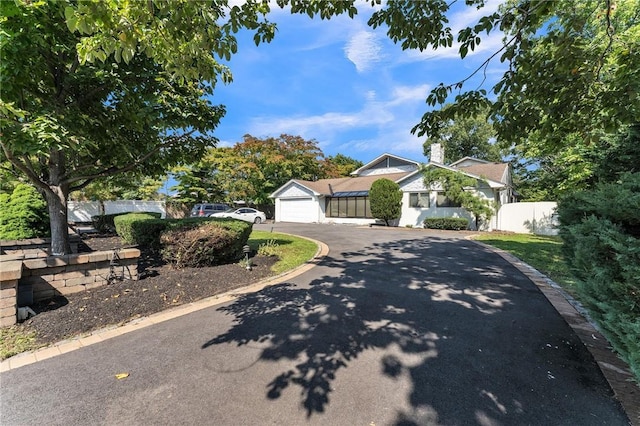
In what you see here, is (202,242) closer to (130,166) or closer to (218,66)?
(130,166)

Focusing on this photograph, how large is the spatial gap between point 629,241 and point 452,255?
712 centimetres

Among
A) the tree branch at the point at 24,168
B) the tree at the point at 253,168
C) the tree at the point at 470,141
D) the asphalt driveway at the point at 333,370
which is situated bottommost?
the asphalt driveway at the point at 333,370

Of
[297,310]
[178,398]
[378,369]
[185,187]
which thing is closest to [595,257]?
[378,369]

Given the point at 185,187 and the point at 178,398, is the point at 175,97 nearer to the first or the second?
the point at 178,398

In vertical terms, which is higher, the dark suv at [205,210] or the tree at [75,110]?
the tree at [75,110]

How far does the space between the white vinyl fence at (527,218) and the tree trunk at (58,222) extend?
19874 mm

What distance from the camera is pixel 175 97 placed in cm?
568

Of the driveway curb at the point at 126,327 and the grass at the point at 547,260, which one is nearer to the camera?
the driveway curb at the point at 126,327

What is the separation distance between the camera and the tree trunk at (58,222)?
569cm

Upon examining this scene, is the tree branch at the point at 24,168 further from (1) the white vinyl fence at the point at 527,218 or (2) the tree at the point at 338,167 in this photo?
(2) the tree at the point at 338,167

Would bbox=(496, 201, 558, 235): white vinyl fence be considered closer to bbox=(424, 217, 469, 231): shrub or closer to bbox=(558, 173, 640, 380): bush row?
bbox=(424, 217, 469, 231): shrub

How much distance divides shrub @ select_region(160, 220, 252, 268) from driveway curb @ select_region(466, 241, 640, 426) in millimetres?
6303

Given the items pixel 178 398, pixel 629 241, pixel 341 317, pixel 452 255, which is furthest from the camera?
pixel 452 255

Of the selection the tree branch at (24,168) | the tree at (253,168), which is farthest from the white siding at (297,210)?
the tree branch at (24,168)
